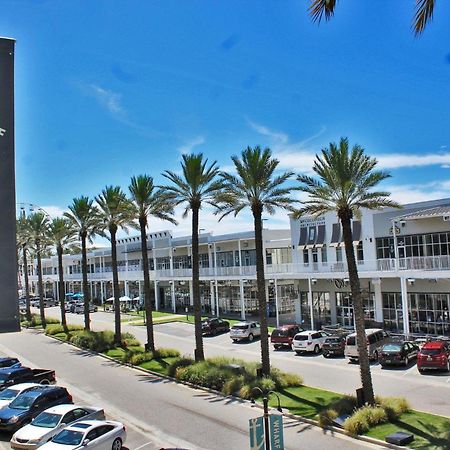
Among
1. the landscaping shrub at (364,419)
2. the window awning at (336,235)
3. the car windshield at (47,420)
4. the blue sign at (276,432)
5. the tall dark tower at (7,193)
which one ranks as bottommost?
the landscaping shrub at (364,419)

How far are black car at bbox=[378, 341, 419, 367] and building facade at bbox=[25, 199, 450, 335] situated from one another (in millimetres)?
5099

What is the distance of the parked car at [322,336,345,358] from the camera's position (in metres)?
32.8

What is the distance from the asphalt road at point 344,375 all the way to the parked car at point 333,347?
1.79 ft

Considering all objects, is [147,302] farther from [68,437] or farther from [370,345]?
[68,437]

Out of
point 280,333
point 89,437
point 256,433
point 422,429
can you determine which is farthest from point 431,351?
point 256,433

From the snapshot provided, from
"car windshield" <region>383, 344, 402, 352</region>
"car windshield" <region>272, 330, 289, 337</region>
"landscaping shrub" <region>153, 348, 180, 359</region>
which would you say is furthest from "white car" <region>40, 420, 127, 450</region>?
"car windshield" <region>272, 330, 289, 337</region>

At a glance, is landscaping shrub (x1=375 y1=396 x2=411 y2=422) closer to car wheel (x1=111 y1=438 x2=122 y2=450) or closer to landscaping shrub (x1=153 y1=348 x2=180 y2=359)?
car wheel (x1=111 y1=438 x2=122 y2=450)

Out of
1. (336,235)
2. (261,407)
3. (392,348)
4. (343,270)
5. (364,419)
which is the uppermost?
(336,235)

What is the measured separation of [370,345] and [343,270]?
9.75m

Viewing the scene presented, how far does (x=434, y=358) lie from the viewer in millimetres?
26656

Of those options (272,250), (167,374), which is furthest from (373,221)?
(167,374)

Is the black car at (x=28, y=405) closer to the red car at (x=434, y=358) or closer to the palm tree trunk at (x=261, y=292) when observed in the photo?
the palm tree trunk at (x=261, y=292)

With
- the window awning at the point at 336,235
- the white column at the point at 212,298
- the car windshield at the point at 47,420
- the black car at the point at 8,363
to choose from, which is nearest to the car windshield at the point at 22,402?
the car windshield at the point at 47,420

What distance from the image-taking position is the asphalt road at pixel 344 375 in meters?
22.5
